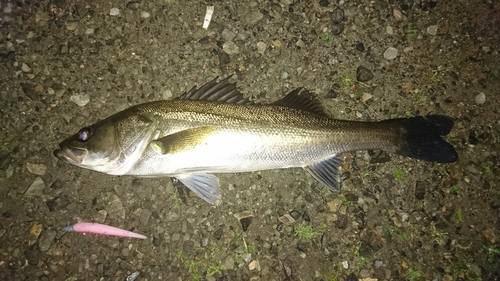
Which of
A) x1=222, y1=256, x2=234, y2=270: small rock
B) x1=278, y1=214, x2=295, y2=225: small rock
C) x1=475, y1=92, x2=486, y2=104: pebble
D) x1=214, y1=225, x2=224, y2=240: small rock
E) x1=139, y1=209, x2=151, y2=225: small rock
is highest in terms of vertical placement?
x1=475, y1=92, x2=486, y2=104: pebble

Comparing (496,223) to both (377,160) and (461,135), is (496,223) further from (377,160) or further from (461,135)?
(377,160)

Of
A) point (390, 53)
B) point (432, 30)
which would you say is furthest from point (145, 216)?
point (432, 30)

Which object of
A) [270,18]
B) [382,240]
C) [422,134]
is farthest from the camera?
[270,18]

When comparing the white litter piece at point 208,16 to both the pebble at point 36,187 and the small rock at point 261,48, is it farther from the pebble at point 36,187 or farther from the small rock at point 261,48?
the pebble at point 36,187

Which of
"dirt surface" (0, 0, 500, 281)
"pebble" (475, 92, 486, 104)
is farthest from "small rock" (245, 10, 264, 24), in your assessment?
"pebble" (475, 92, 486, 104)

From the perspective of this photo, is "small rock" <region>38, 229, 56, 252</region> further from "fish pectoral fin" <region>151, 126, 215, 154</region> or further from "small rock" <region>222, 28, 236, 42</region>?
"small rock" <region>222, 28, 236, 42</region>

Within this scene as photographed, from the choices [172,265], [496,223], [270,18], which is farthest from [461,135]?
[172,265]
